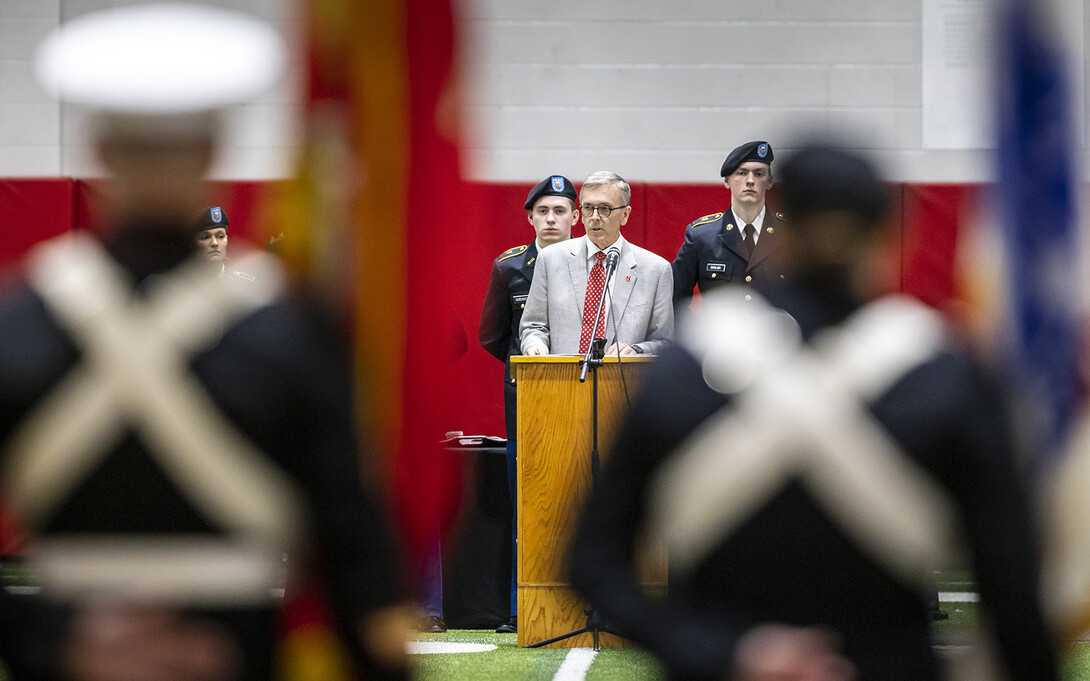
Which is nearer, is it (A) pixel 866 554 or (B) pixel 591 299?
(A) pixel 866 554

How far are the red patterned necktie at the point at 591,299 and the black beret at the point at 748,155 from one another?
3.17 ft

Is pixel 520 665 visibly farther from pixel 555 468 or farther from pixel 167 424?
pixel 167 424

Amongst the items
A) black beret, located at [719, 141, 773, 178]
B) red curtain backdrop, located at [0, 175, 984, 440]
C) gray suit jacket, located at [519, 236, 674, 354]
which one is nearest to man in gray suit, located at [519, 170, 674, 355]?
gray suit jacket, located at [519, 236, 674, 354]

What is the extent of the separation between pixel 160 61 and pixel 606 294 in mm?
3670

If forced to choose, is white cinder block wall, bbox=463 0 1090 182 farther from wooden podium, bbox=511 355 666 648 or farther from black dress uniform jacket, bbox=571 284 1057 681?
black dress uniform jacket, bbox=571 284 1057 681

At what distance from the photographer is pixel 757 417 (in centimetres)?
146

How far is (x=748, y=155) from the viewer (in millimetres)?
5668

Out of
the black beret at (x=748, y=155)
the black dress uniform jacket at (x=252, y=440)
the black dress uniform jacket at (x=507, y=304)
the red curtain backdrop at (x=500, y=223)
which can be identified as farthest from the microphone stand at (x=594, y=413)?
the black dress uniform jacket at (x=252, y=440)

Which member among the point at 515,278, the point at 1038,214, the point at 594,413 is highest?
the point at 515,278

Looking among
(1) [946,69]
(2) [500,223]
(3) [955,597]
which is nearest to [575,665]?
(3) [955,597]

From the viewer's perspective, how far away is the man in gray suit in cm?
505

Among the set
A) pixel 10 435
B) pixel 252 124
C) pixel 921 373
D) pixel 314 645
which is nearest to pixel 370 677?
pixel 314 645

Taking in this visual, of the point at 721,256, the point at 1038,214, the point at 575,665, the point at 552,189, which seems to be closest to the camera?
the point at 1038,214

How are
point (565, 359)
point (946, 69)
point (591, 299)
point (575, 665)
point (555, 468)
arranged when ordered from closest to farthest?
1. point (575, 665)
2. point (565, 359)
3. point (555, 468)
4. point (591, 299)
5. point (946, 69)
